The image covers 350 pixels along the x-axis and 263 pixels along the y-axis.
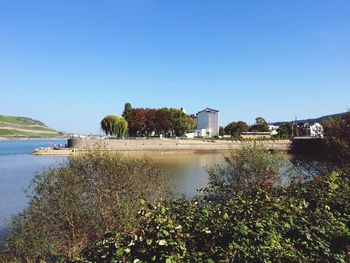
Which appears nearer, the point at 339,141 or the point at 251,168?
the point at 251,168

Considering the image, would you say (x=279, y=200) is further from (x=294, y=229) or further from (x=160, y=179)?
(x=160, y=179)

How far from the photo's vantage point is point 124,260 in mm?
4023

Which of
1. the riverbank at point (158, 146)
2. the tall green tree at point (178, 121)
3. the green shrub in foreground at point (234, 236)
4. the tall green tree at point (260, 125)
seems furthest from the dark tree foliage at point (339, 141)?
the tall green tree at point (260, 125)

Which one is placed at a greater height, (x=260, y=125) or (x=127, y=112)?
(x=127, y=112)

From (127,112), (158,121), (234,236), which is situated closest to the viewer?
(234,236)

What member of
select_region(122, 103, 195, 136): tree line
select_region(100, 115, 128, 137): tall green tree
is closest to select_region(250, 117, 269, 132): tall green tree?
select_region(122, 103, 195, 136): tree line

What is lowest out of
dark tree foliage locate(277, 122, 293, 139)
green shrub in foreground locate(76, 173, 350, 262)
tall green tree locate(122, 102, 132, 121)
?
green shrub in foreground locate(76, 173, 350, 262)

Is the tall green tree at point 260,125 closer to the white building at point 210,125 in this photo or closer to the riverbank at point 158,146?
the white building at point 210,125

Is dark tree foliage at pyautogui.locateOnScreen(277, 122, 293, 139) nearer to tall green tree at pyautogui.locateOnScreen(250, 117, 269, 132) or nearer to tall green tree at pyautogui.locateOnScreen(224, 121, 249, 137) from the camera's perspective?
tall green tree at pyautogui.locateOnScreen(250, 117, 269, 132)

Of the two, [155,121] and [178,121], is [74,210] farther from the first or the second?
[178,121]

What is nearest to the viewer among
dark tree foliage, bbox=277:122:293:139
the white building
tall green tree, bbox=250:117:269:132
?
dark tree foliage, bbox=277:122:293:139

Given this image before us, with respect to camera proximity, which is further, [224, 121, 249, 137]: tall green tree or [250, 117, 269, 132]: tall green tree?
[250, 117, 269, 132]: tall green tree

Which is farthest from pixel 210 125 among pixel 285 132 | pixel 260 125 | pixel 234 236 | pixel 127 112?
pixel 234 236

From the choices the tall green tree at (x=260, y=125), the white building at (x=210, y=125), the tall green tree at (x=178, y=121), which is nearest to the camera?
the tall green tree at (x=178, y=121)
